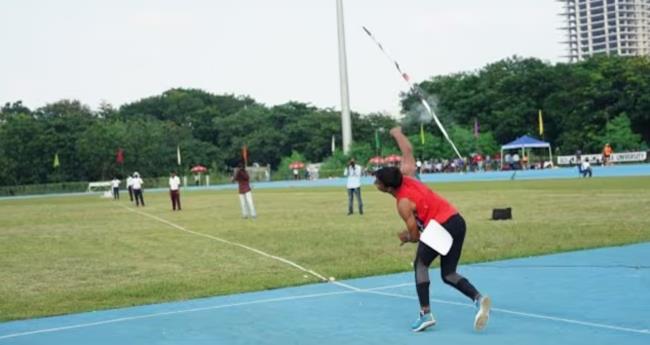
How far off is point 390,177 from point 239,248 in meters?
9.98

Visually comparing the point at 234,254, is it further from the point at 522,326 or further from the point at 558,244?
the point at 522,326

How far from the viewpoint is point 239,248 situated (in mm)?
17594

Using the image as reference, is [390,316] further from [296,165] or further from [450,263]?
[296,165]

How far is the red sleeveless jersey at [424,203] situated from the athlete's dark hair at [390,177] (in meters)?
0.09

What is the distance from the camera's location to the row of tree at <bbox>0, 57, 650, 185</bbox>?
281ft

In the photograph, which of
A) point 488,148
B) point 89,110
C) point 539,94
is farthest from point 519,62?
point 89,110

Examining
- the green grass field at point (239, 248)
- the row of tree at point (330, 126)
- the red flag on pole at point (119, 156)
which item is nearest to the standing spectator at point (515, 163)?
the row of tree at point (330, 126)

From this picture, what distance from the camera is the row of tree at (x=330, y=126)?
85.6 metres

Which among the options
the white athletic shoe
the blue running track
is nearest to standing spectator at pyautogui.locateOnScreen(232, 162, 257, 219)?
the blue running track

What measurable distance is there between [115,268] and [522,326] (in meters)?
8.97

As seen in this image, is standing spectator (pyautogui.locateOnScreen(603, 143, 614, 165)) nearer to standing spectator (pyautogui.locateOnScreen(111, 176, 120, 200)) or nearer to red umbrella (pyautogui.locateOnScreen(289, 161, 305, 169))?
red umbrella (pyautogui.locateOnScreen(289, 161, 305, 169))

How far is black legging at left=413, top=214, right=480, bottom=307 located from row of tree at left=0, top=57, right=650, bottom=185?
6380 centimetres

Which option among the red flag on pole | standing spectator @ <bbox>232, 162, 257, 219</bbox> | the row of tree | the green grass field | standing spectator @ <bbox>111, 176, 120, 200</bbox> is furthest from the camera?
the red flag on pole

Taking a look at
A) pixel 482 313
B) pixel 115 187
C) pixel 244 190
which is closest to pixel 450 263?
pixel 482 313
